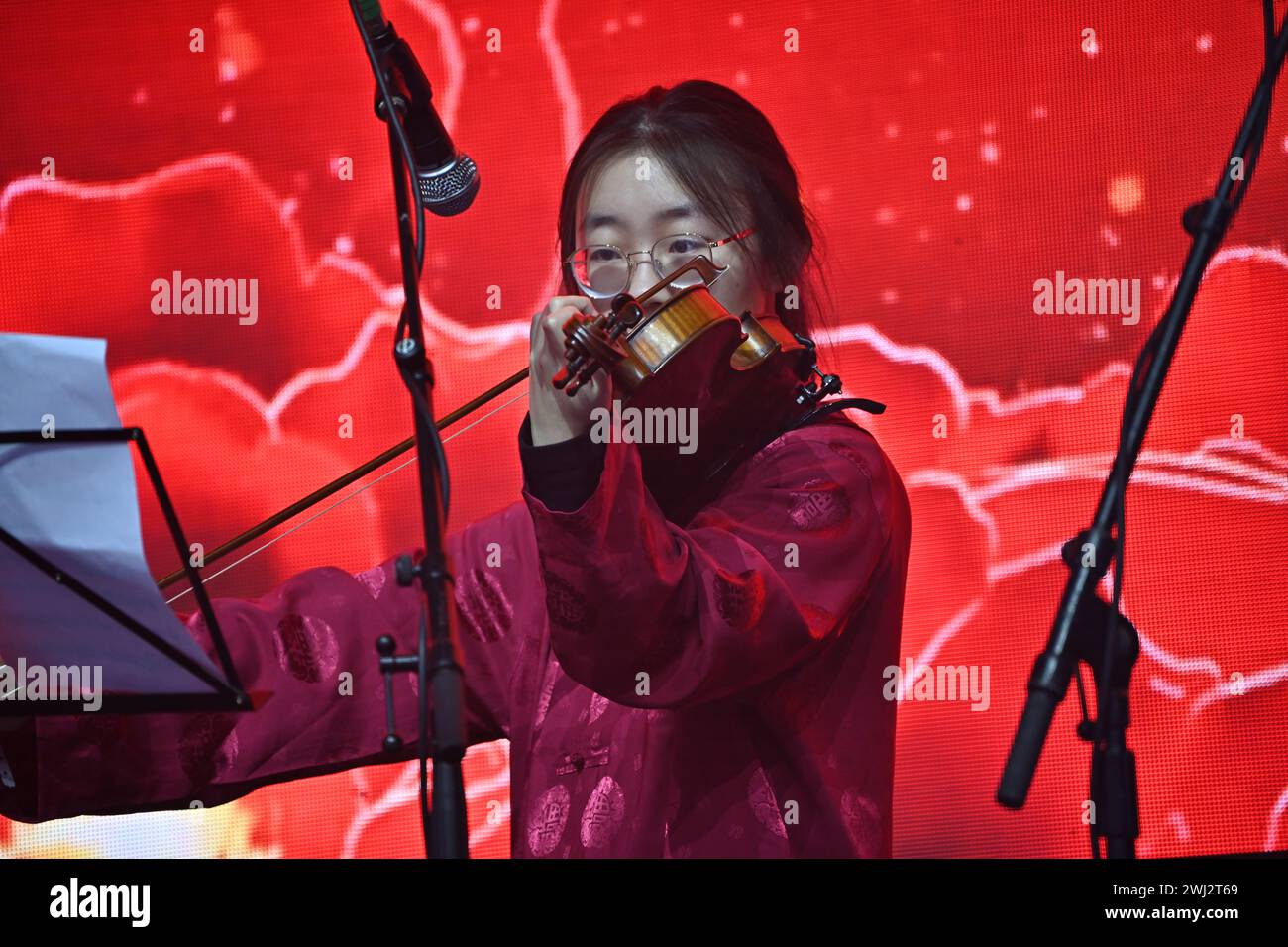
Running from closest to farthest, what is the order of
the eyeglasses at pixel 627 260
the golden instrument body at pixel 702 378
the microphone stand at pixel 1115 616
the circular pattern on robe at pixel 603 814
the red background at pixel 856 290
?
the microphone stand at pixel 1115 616
the golden instrument body at pixel 702 378
the circular pattern on robe at pixel 603 814
the eyeglasses at pixel 627 260
the red background at pixel 856 290

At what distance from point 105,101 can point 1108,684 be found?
219 cm

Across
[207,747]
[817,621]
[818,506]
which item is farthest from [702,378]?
[207,747]

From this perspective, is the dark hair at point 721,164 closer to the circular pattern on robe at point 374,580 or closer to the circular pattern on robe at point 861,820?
the circular pattern on robe at point 374,580

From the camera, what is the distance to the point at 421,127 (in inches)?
60.6

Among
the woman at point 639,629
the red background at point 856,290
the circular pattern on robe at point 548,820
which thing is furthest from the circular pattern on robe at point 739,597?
the red background at point 856,290

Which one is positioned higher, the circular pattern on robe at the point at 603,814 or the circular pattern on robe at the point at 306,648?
the circular pattern on robe at the point at 306,648

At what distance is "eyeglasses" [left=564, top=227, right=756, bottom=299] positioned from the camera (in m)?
1.87

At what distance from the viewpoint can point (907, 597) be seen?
2.47 meters

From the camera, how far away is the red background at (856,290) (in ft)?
7.79

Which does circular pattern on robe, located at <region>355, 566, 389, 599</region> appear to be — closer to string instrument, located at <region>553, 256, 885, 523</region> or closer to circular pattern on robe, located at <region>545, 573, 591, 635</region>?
string instrument, located at <region>553, 256, 885, 523</region>

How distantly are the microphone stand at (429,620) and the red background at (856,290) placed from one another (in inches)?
47.9

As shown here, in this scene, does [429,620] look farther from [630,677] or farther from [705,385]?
[705,385]

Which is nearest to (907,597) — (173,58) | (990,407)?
(990,407)

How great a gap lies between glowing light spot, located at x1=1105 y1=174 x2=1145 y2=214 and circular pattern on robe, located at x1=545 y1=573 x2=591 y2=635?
4.69ft
